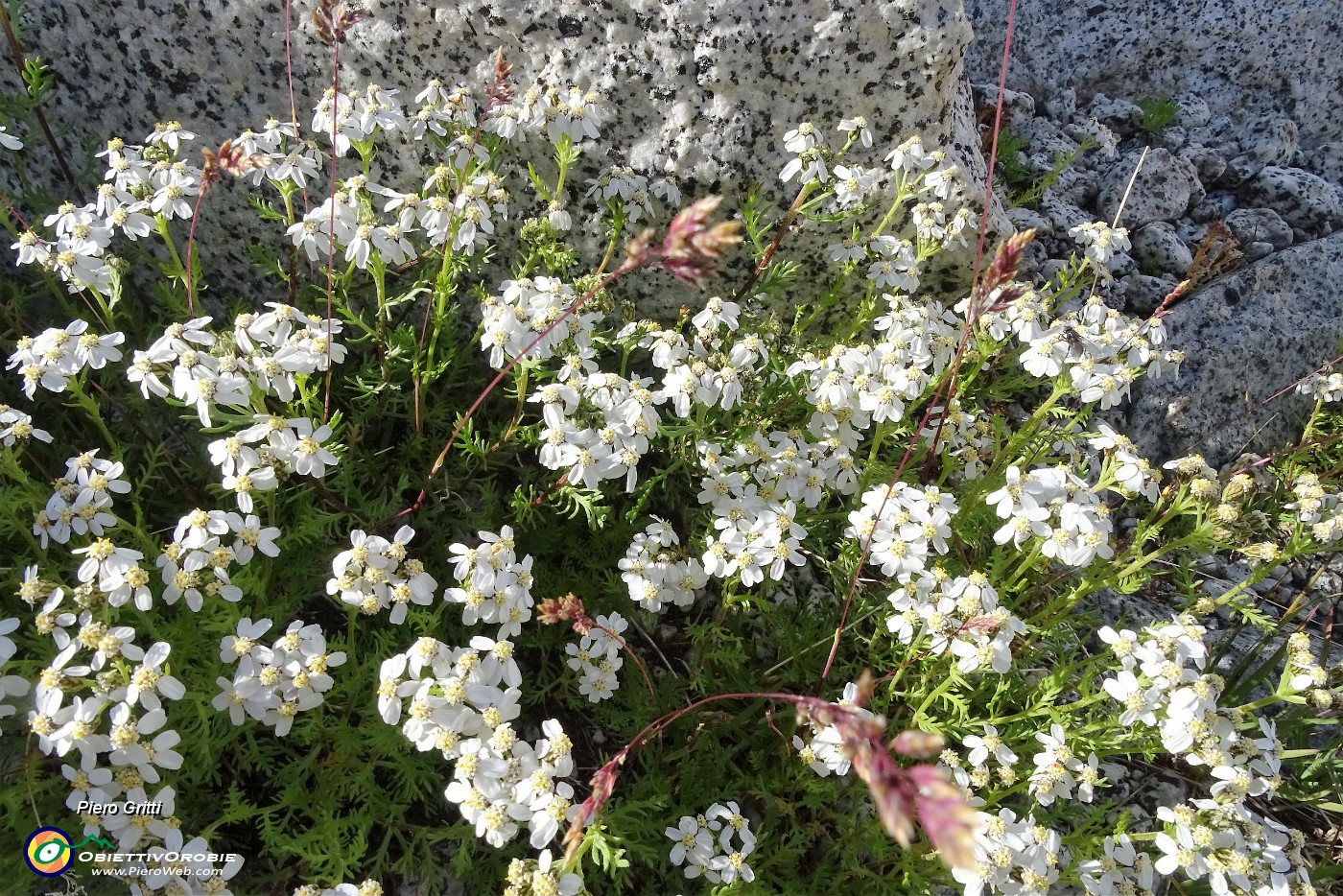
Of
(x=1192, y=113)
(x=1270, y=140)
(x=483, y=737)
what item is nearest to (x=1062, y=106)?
(x=1192, y=113)

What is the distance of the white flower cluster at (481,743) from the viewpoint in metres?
2.26

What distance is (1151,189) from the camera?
5812 mm

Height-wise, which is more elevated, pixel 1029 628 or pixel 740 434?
pixel 740 434

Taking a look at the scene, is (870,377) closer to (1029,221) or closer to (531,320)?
(531,320)

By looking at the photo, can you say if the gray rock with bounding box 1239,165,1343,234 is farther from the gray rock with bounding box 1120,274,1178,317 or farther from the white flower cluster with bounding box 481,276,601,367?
the white flower cluster with bounding box 481,276,601,367

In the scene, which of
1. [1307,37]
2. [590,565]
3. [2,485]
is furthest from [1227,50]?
[2,485]

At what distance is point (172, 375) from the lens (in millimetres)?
2734

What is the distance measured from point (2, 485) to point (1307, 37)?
9.22 meters

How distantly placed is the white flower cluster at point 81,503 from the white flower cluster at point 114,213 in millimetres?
756

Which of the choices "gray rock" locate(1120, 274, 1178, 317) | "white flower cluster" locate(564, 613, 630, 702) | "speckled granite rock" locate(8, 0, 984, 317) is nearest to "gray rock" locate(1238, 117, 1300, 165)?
"gray rock" locate(1120, 274, 1178, 317)

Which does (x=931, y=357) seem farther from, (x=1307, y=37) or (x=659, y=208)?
(x=1307, y=37)

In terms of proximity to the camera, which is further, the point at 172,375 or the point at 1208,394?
the point at 1208,394

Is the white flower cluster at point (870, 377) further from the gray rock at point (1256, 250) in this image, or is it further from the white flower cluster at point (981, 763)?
the gray rock at point (1256, 250)

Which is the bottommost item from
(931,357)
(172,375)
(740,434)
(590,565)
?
(590,565)
